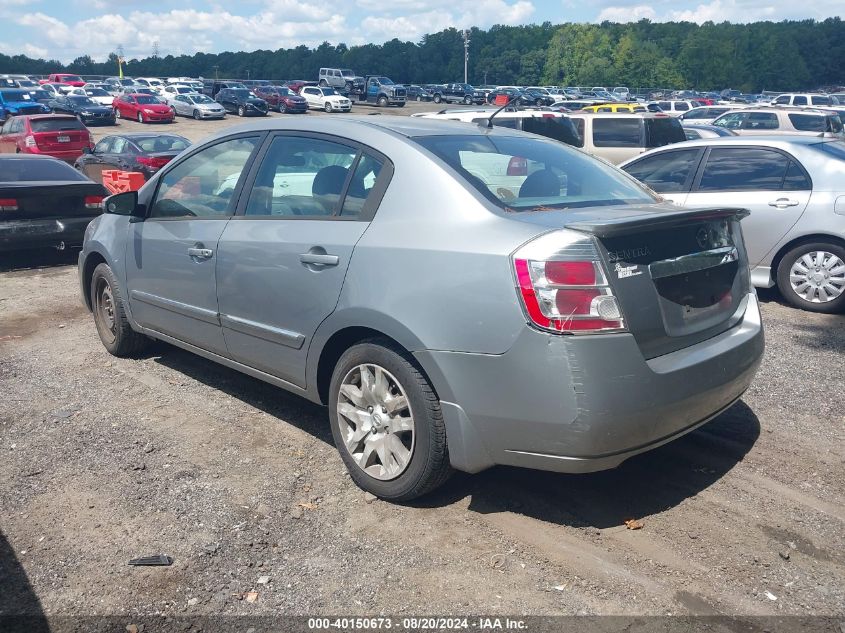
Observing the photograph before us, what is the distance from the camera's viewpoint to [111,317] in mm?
5941

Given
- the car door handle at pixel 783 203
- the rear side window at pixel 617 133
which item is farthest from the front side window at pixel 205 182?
the rear side window at pixel 617 133

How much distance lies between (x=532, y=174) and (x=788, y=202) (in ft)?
14.4

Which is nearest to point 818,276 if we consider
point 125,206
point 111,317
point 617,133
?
point 125,206

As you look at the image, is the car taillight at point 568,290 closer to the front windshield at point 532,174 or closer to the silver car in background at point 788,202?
the front windshield at point 532,174

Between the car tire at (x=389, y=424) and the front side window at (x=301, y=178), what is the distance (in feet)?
2.82

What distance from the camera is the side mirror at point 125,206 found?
5.23 m

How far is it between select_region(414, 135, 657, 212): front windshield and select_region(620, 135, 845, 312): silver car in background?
2912 mm

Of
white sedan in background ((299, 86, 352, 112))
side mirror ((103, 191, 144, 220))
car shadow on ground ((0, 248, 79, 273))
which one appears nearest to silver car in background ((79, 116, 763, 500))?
side mirror ((103, 191, 144, 220))

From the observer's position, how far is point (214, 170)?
4.82 meters

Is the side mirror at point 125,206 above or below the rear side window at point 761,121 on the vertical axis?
below

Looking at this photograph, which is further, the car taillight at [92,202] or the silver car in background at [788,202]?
the car taillight at [92,202]

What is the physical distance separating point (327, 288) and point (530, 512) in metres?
1.45

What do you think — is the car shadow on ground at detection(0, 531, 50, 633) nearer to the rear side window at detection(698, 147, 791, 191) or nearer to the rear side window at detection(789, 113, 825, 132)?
the rear side window at detection(698, 147, 791, 191)

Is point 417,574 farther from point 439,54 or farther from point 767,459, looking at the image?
point 439,54
